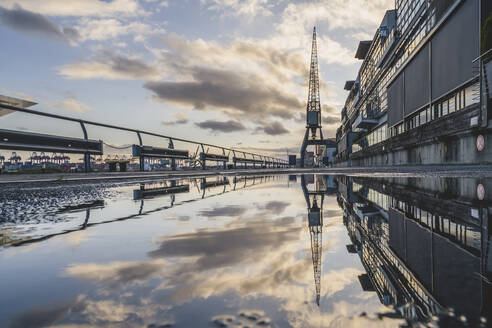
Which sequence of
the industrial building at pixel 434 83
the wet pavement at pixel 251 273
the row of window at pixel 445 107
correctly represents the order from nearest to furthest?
the wet pavement at pixel 251 273 < the industrial building at pixel 434 83 < the row of window at pixel 445 107

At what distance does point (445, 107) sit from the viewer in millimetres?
32156

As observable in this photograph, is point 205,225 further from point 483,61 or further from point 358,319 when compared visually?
point 483,61

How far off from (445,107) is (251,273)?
37.7 metres

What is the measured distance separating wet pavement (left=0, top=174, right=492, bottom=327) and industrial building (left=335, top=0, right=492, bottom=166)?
2708 centimetres

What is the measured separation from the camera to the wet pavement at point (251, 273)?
1507 millimetres

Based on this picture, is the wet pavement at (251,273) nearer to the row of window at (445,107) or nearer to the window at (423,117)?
the row of window at (445,107)

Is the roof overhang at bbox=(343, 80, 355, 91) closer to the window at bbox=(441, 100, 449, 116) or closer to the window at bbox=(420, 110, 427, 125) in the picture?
the window at bbox=(420, 110, 427, 125)

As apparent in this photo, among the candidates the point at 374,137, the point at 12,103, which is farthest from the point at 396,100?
the point at 12,103

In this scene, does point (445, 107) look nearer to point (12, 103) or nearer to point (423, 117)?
point (423, 117)

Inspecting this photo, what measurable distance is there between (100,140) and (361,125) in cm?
5320

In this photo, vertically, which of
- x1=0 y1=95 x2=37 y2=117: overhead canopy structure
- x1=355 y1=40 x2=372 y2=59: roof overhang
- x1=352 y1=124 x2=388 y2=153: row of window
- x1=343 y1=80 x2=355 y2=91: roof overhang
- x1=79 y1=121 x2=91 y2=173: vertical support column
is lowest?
x1=79 y1=121 x2=91 y2=173: vertical support column

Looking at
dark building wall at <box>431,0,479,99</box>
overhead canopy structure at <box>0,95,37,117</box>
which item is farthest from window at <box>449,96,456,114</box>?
overhead canopy structure at <box>0,95,37,117</box>

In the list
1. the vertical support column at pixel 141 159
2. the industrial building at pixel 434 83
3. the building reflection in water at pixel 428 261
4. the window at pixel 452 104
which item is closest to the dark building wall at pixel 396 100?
the industrial building at pixel 434 83

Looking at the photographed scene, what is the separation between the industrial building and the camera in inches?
969
